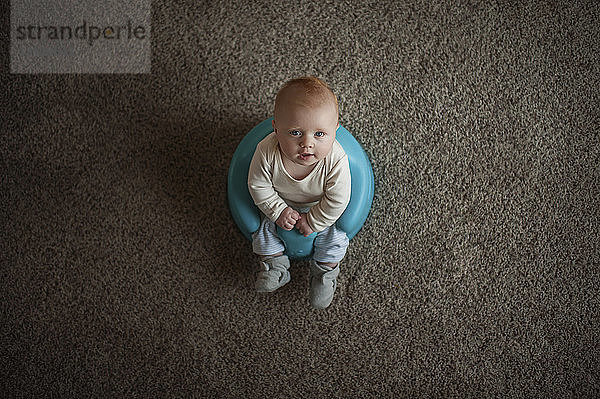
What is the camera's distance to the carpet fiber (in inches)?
47.6

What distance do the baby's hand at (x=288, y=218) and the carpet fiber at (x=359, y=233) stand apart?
0.18m

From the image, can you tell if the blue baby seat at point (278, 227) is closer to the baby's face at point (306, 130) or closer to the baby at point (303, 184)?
the baby at point (303, 184)

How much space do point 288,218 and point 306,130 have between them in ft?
0.74

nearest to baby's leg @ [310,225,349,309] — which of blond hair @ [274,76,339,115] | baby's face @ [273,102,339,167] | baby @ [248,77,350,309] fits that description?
baby @ [248,77,350,309]

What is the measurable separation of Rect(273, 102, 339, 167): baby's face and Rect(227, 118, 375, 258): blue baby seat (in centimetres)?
18

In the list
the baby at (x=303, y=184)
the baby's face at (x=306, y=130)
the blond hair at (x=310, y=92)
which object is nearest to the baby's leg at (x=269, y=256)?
the baby at (x=303, y=184)

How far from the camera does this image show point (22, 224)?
1292mm

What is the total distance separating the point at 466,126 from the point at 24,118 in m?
1.12

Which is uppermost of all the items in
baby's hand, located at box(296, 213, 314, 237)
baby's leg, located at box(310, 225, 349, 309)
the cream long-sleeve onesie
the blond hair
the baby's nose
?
the blond hair

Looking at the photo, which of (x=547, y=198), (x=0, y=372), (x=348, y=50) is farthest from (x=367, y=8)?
(x=0, y=372)

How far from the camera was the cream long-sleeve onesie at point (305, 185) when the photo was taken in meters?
1.05

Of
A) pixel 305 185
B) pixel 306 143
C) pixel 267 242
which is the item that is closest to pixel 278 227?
pixel 267 242

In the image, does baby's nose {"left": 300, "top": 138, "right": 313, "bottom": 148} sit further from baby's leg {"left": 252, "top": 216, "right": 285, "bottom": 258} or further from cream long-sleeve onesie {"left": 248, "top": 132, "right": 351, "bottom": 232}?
baby's leg {"left": 252, "top": 216, "right": 285, "bottom": 258}

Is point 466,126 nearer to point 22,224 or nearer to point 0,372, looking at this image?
point 22,224
